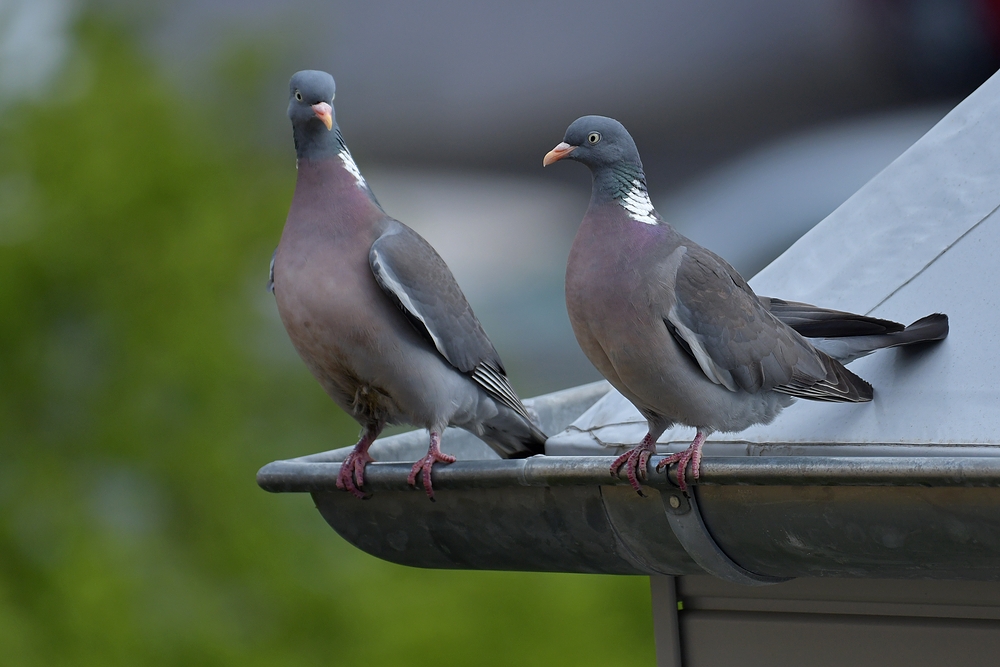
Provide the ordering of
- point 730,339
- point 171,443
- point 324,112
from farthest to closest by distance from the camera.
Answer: point 171,443 → point 324,112 → point 730,339

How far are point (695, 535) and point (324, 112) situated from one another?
120cm

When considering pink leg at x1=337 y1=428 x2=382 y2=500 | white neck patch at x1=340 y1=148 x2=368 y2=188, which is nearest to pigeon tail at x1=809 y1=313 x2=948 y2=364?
pink leg at x1=337 y1=428 x2=382 y2=500

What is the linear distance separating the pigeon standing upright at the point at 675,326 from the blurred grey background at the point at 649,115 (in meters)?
5.41

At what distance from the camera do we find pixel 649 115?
43.5 feet

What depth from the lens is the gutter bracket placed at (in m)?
1.69

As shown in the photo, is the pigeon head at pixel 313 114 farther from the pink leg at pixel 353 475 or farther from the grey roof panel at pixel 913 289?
the grey roof panel at pixel 913 289

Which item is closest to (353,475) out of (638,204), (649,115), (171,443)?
(638,204)

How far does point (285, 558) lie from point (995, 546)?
3263 mm

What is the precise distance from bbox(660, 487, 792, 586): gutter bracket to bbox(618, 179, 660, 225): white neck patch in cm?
65

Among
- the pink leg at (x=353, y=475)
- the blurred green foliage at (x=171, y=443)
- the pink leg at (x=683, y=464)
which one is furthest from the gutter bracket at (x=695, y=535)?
the blurred green foliage at (x=171, y=443)

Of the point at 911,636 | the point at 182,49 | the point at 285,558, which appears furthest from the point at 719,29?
the point at 911,636

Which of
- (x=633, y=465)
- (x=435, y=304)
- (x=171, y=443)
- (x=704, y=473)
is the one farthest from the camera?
(x=171, y=443)

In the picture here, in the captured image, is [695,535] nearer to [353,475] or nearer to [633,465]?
[633,465]

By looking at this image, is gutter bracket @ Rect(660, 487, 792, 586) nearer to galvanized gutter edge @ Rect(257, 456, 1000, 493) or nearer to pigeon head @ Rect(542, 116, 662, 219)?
galvanized gutter edge @ Rect(257, 456, 1000, 493)
